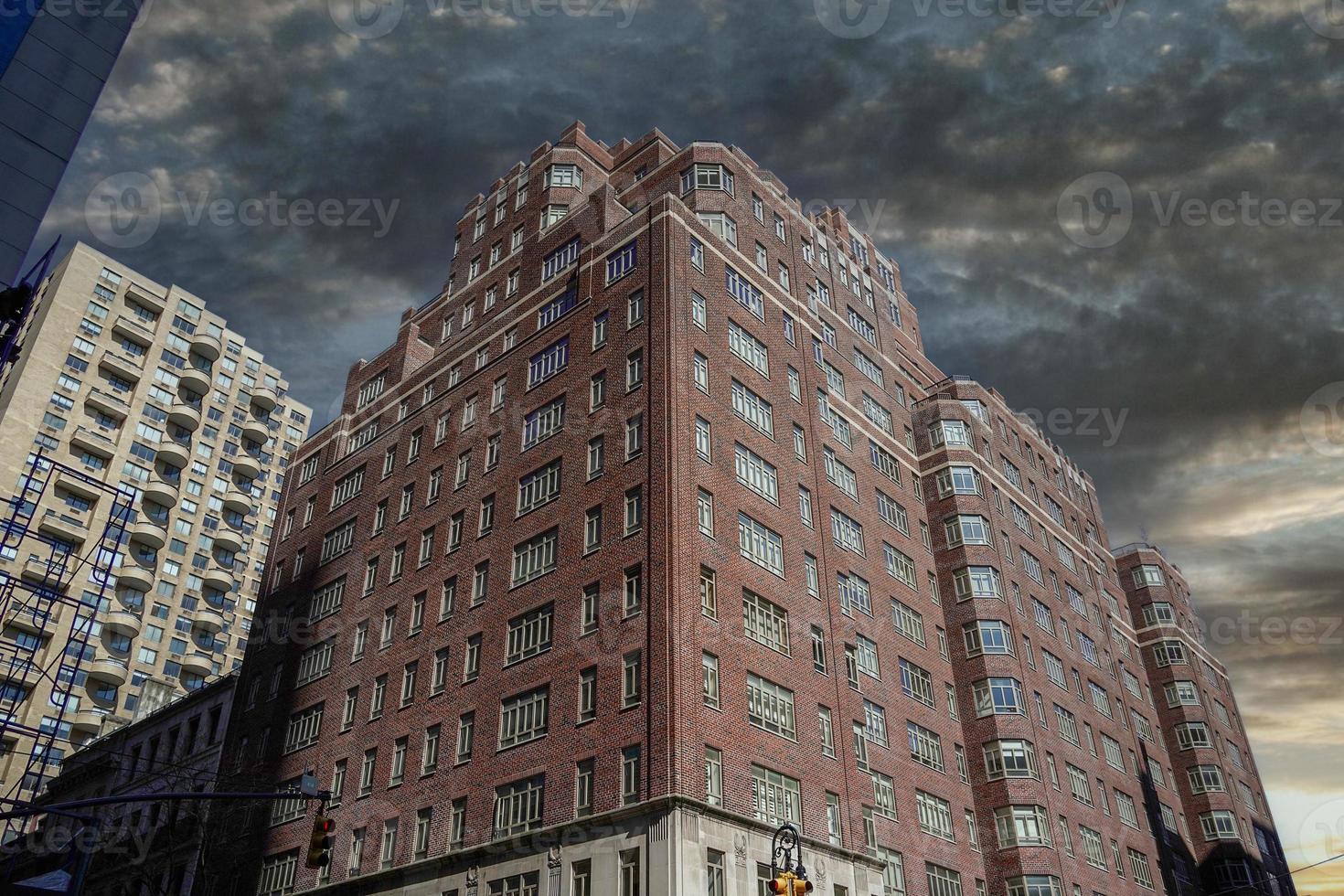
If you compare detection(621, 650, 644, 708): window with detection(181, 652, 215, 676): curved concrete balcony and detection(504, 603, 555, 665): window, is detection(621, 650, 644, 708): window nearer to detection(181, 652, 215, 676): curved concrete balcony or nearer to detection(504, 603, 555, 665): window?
detection(504, 603, 555, 665): window

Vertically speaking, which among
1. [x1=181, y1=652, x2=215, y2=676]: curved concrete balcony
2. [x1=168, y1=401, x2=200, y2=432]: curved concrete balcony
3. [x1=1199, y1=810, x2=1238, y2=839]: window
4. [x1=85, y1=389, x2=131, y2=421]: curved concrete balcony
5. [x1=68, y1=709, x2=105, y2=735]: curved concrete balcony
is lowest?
[x1=1199, y1=810, x2=1238, y2=839]: window

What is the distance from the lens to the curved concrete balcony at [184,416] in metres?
101

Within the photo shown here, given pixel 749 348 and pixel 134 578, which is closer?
pixel 749 348

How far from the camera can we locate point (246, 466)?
106m

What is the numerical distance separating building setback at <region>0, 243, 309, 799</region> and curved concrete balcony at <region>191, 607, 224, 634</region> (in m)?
0.12

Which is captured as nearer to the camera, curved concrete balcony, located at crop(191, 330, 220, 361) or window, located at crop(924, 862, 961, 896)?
window, located at crop(924, 862, 961, 896)

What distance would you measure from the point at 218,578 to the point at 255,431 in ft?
58.1

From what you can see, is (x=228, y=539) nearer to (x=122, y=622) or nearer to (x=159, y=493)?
(x=159, y=493)

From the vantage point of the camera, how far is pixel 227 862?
176 feet

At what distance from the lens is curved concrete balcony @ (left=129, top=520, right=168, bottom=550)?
3674 inches

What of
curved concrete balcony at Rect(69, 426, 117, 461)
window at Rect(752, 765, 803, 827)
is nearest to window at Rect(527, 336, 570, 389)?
window at Rect(752, 765, 803, 827)

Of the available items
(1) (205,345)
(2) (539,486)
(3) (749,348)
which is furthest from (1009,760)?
(1) (205,345)

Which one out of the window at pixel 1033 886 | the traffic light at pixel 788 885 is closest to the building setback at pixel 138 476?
the window at pixel 1033 886

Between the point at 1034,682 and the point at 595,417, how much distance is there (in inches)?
1214
